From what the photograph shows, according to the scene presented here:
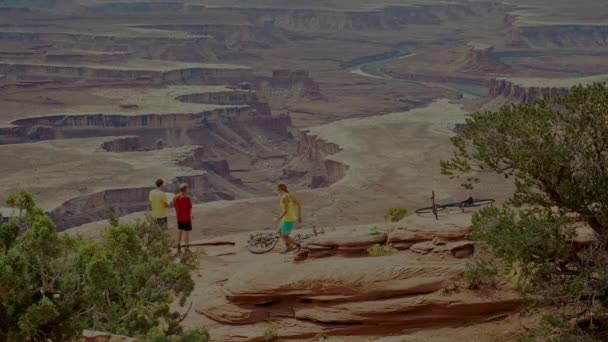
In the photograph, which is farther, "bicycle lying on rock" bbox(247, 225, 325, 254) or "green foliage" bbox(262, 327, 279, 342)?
"bicycle lying on rock" bbox(247, 225, 325, 254)

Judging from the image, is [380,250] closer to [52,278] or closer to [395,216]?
[52,278]

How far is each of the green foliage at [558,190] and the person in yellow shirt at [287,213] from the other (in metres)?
5.96

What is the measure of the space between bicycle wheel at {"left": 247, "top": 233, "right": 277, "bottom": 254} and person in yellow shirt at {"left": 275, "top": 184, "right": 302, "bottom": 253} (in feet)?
6.40

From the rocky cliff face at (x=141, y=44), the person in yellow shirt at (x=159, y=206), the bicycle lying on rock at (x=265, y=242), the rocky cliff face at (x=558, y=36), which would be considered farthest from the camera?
the rocky cliff face at (x=558, y=36)

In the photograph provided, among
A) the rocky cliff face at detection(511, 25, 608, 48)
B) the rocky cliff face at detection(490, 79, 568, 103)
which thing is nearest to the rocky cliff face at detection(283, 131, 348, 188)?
the rocky cliff face at detection(490, 79, 568, 103)

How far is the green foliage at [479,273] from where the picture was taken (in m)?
17.1

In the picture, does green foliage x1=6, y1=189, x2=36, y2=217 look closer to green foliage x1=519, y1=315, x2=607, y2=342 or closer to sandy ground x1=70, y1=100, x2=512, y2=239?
green foliage x1=519, y1=315, x2=607, y2=342

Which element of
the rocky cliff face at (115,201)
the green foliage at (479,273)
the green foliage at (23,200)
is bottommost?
the rocky cliff face at (115,201)

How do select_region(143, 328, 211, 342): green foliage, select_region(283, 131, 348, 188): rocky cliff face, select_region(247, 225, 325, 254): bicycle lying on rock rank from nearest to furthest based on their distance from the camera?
select_region(143, 328, 211, 342): green foliage < select_region(247, 225, 325, 254): bicycle lying on rock < select_region(283, 131, 348, 188): rocky cliff face

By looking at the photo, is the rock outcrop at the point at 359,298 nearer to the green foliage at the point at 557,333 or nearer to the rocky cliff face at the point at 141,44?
the green foliage at the point at 557,333

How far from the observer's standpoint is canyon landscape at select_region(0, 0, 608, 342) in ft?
59.4

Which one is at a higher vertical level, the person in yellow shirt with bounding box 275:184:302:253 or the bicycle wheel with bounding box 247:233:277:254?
the person in yellow shirt with bounding box 275:184:302:253

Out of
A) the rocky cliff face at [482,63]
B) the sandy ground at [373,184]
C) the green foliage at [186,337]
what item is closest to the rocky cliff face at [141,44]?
the rocky cliff face at [482,63]

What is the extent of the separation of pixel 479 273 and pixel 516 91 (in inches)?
3818
